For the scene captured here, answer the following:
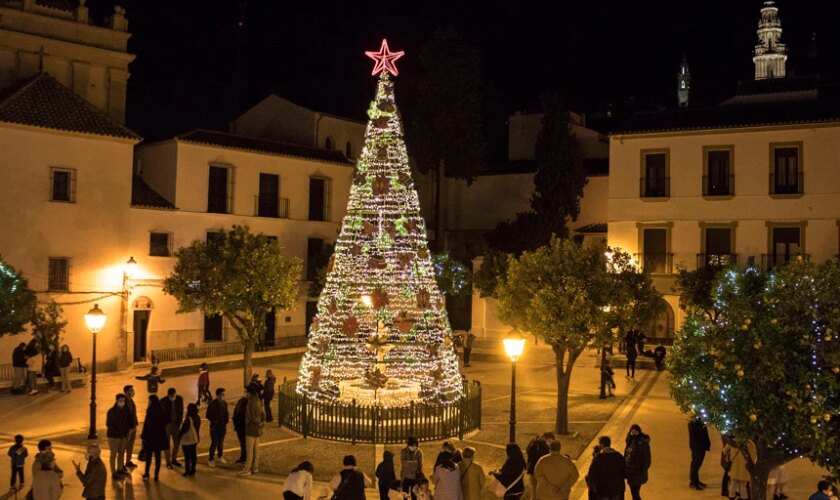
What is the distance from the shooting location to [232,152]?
33.7 m

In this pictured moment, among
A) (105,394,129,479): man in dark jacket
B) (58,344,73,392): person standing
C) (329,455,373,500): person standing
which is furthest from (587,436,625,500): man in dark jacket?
(58,344,73,392): person standing

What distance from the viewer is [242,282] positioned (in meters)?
22.0

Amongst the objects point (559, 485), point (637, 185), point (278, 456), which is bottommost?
point (278, 456)

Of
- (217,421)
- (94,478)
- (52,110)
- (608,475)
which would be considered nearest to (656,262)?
(217,421)

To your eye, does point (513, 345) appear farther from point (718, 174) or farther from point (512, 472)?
point (718, 174)

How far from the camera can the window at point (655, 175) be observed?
31.8 meters

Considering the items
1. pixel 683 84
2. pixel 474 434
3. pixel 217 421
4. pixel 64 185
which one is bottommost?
pixel 474 434

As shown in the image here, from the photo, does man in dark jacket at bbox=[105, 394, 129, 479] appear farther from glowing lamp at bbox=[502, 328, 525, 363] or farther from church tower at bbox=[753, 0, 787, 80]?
church tower at bbox=[753, 0, 787, 80]

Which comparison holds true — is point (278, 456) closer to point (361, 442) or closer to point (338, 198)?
point (361, 442)

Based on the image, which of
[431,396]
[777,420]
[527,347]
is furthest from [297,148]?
[777,420]

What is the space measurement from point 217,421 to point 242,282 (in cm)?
818

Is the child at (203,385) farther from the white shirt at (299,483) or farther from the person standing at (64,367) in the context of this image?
the white shirt at (299,483)

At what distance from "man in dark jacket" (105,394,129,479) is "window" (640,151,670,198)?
79.0 ft

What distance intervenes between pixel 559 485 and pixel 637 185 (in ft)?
79.3
